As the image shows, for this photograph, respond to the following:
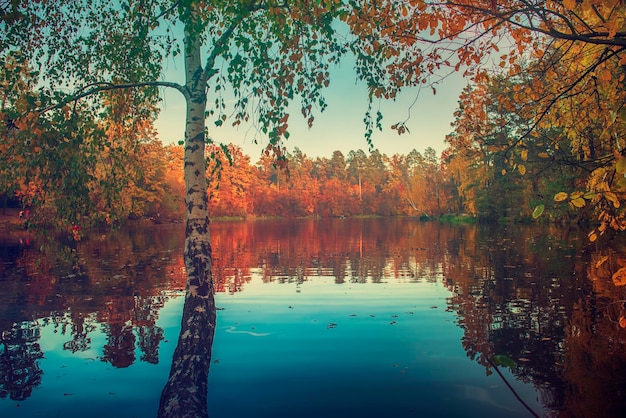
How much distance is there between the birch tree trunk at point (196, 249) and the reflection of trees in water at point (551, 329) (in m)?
4.29

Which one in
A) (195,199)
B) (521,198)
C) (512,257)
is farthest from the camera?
→ (521,198)

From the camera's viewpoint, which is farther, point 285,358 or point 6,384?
point 285,358

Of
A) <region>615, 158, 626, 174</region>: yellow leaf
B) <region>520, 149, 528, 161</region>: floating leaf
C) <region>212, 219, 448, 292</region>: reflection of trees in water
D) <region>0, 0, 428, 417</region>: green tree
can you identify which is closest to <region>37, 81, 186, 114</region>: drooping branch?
<region>0, 0, 428, 417</region>: green tree

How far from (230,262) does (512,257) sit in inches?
480

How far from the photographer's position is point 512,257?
1961cm

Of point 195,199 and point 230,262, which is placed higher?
point 195,199

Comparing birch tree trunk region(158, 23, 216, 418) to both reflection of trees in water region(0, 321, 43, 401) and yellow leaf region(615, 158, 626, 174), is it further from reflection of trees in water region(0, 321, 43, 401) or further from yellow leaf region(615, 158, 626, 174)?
yellow leaf region(615, 158, 626, 174)

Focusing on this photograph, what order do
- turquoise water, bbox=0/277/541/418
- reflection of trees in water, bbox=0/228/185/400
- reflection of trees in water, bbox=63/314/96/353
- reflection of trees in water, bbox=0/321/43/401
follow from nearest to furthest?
turquoise water, bbox=0/277/541/418 → reflection of trees in water, bbox=0/321/43/401 → reflection of trees in water, bbox=0/228/185/400 → reflection of trees in water, bbox=63/314/96/353

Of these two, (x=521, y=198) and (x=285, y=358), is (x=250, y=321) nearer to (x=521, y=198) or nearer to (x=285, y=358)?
(x=285, y=358)

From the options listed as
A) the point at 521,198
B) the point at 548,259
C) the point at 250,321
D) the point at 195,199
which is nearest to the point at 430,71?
the point at 195,199

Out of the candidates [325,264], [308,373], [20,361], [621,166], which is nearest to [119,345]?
[20,361]

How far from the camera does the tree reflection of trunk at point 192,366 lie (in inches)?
213

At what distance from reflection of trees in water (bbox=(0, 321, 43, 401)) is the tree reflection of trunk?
200cm

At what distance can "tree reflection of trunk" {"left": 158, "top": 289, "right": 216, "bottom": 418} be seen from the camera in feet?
17.7
